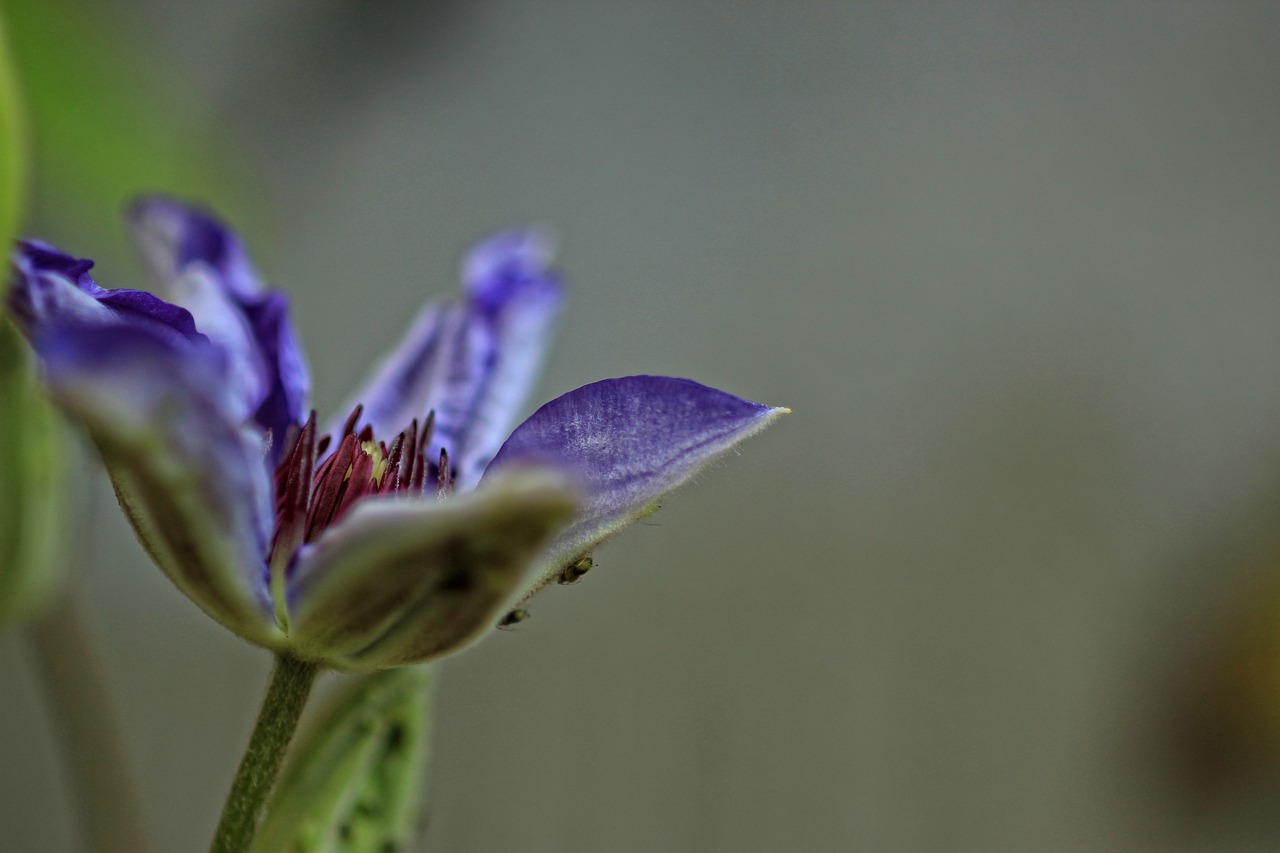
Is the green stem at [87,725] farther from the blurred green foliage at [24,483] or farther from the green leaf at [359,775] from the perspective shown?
the green leaf at [359,775]

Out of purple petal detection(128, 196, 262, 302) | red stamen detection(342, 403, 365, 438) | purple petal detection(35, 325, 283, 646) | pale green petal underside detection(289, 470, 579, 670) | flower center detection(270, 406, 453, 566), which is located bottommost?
pale green petal underside detection(289, 470, 579, 670)

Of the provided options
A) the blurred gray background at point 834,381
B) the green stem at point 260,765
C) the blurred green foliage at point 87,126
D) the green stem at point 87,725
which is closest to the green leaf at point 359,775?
the green stem at point 260,765

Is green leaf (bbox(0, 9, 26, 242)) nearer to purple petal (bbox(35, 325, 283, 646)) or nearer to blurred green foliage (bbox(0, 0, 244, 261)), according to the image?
purple petal (bbox(35, 325, 283, 646))

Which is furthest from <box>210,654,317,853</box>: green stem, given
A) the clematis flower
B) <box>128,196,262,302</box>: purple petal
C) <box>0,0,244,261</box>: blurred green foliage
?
<box>0,0,244,261</box>: blurred green foliage

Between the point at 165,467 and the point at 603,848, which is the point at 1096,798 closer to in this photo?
the point at 603,848

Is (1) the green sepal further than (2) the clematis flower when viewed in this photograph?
Yes

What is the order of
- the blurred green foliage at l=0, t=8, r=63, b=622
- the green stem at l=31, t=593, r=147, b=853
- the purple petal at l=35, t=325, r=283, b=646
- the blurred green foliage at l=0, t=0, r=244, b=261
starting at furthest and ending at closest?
the blurred green foliage at l=0, t=0, r=244, b=261
the green stem at l=31, t=593, r=147, b=853
the blurred green foliage at l=0, t=8, r=63, b=622
the purple petal at l=35, t=325, r=283, b=646

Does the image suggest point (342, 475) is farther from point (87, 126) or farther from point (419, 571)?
point (87, 126)

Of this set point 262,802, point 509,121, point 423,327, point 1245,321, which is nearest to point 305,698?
point 262,802

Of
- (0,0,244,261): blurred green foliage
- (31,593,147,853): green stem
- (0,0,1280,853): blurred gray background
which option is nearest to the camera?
(31,593,147,853): green stem
